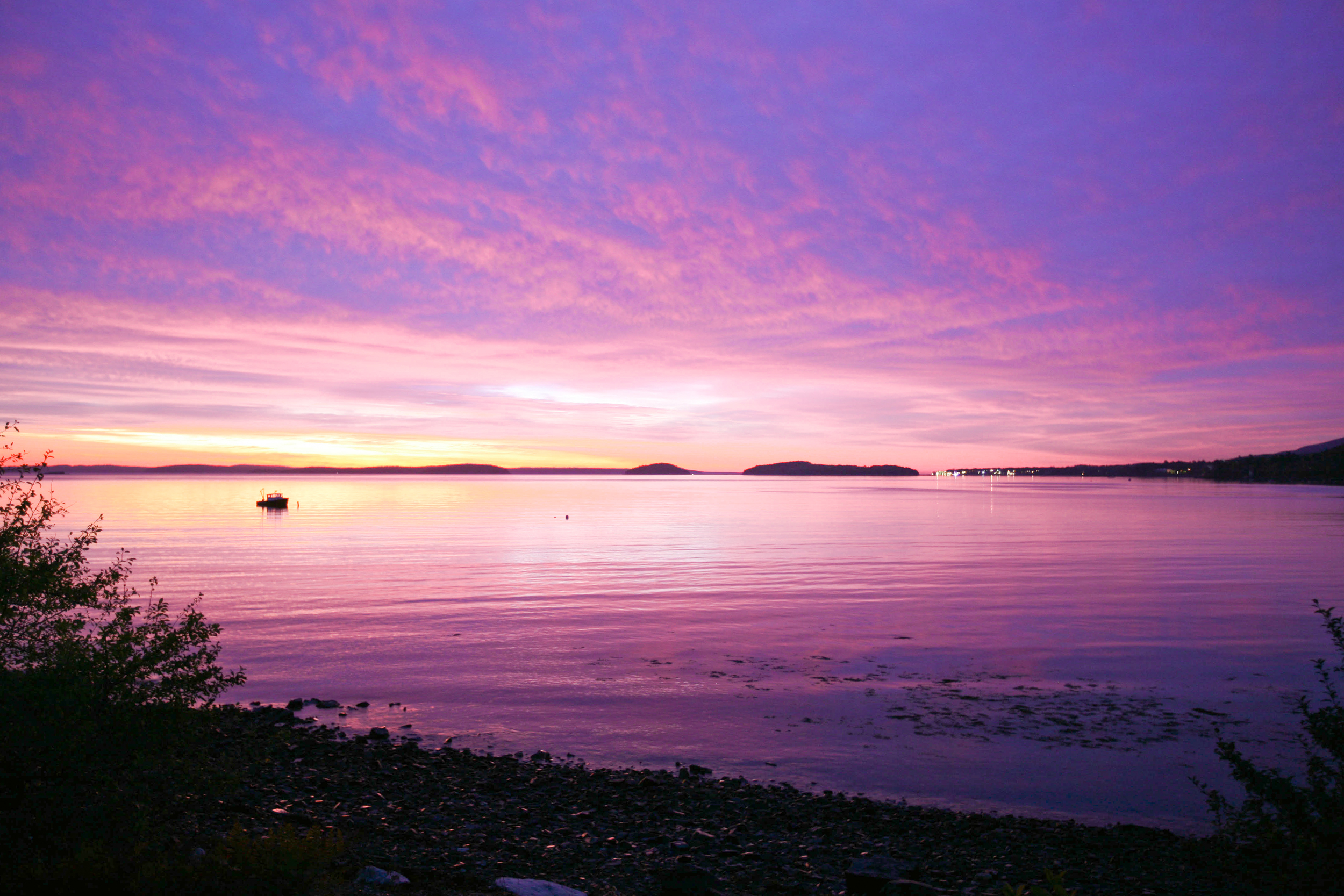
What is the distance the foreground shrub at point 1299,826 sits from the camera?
6246 mm

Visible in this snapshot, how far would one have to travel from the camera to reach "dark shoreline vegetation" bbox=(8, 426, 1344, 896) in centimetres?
635

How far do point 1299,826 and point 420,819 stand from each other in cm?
896

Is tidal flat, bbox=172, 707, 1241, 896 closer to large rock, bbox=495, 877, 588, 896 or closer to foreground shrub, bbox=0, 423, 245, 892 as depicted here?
large rock, bbox=495, 877, 588, 896

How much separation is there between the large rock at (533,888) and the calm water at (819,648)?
4.76 meters

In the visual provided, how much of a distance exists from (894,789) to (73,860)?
30.5 ft

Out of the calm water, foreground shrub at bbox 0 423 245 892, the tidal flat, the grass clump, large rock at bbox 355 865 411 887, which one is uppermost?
foreground shrub at bbox 0 423 245 892

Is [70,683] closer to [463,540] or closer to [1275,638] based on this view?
[1275,638]

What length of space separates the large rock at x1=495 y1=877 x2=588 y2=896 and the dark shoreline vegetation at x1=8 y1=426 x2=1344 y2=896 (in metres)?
0.25

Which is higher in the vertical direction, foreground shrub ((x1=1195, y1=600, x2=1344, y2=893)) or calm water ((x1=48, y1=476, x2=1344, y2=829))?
foreground shrub ((x1=1195, y1=600, x2=1344, y2=893))

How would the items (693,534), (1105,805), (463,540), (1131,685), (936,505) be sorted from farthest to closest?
(936,505) < (693,534) < (463,540) < (1131,685) < (1105,805)

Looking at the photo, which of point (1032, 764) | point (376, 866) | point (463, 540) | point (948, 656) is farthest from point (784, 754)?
point (463, 540)

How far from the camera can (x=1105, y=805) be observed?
10.2 meters

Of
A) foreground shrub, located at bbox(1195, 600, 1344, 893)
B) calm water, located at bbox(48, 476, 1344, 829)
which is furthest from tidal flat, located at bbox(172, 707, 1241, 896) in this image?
calm water, located at bbox(48, 476, 1344, 829)

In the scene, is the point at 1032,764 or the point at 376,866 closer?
the point at 376,866
